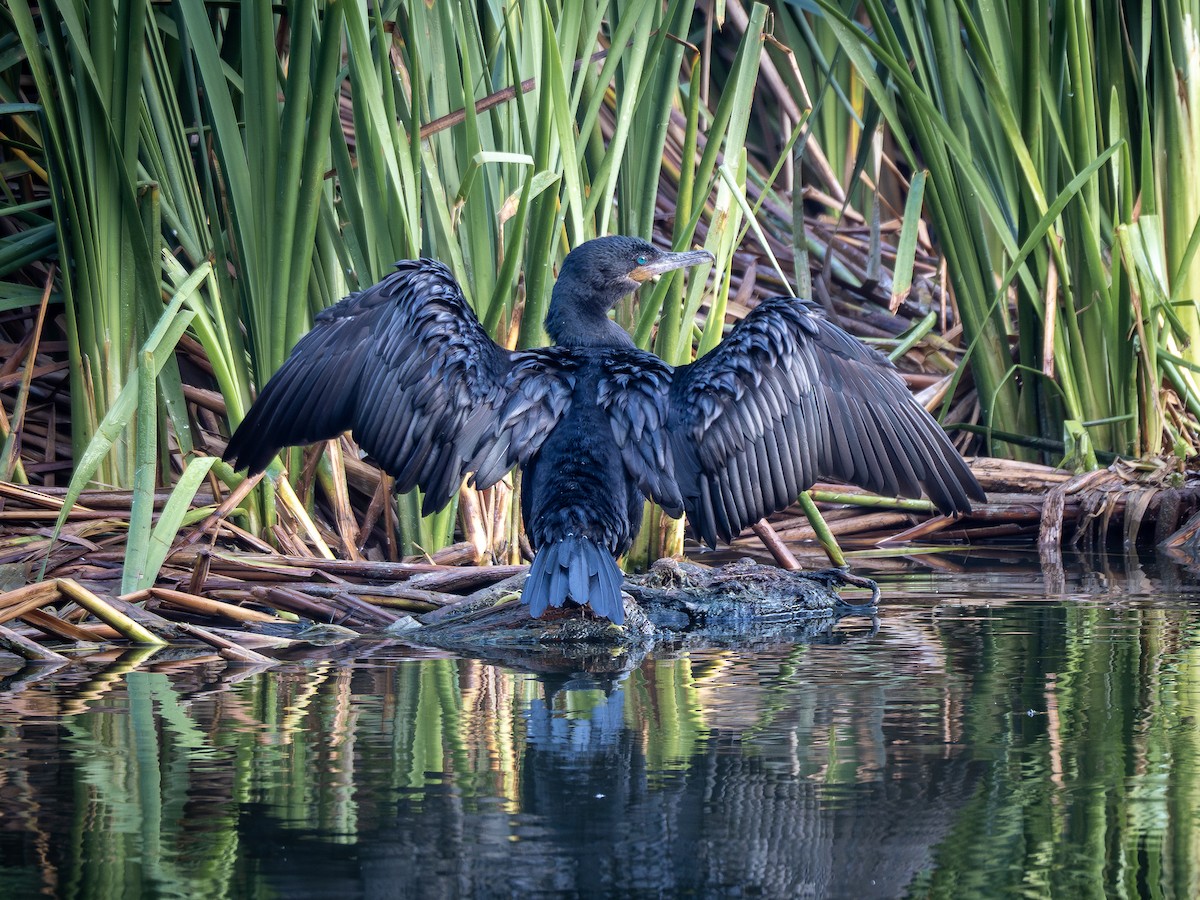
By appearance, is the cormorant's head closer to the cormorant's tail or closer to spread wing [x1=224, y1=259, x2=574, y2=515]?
spread wing [x1=224, y1=259, x2=574, y2=515]

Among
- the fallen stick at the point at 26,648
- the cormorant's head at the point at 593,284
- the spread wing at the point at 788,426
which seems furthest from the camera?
the cormorant's head at the point at 593,284

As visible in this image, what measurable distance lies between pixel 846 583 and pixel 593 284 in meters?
1.14

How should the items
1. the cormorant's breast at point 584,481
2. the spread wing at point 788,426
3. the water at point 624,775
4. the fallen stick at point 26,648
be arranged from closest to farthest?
the water at point 624,775, the fallen stick at point 26,648, the cormorant's breast at point 584,481, the spread wing at point 788,426

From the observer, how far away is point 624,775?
86.9 inches

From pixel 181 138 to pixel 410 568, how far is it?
1.57 m

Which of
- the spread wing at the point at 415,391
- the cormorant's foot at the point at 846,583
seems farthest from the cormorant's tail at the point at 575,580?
the cormorant's foot at the point at 846,583

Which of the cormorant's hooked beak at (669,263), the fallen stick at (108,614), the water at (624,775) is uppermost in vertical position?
the cormorant's hooked beak at (669,263)

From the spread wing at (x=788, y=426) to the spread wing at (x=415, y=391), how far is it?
0.40 m

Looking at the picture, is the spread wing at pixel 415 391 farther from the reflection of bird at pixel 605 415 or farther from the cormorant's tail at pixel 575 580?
the cormorant's tail at pixel 575 580

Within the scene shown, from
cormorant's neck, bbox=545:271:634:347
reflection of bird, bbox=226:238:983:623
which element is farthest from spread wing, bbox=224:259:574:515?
cormorant's neck, bbox=545:271:634:347

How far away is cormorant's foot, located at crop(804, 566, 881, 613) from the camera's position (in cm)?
400

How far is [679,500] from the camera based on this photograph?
3.97 meters

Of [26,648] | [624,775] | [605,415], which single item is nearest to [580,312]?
[605,415]

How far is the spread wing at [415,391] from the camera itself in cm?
398
